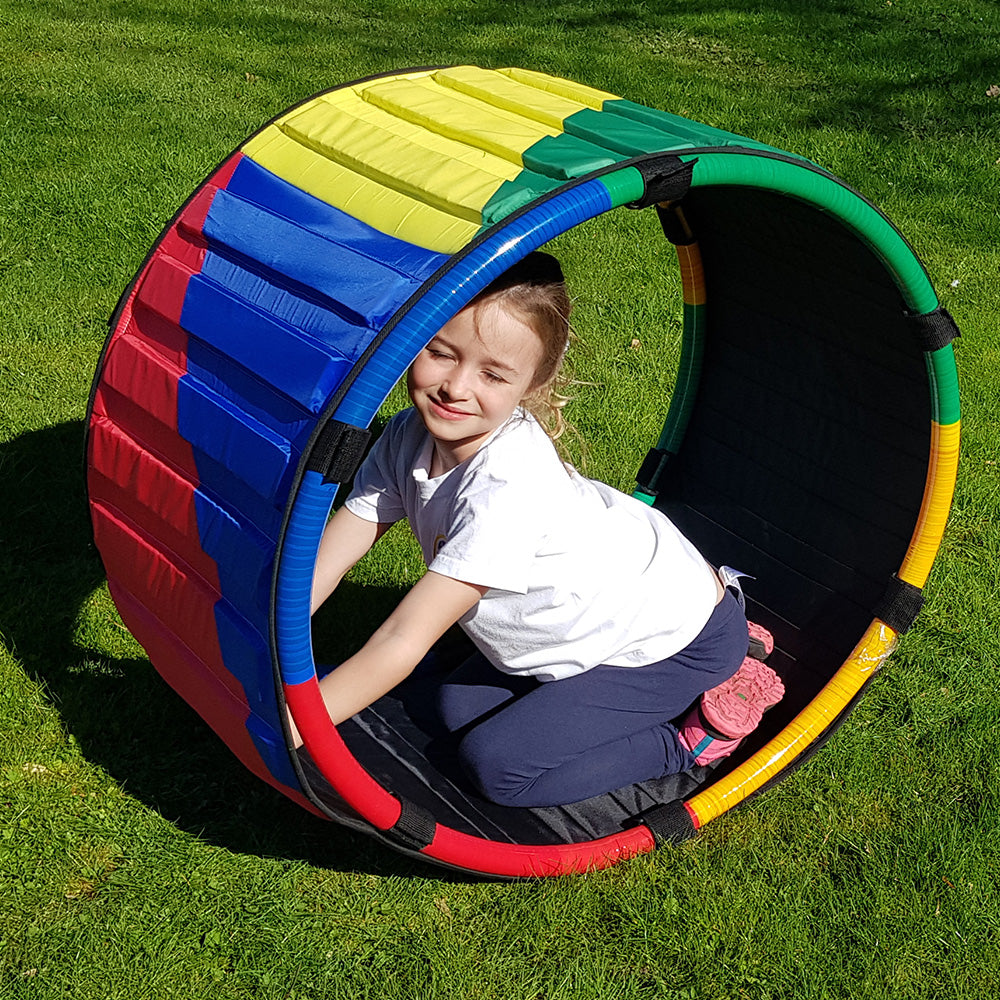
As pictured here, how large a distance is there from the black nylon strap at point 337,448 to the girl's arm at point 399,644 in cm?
43

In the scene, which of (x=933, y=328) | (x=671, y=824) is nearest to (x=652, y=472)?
(x=933, y=328)

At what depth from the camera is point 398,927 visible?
9.05ft

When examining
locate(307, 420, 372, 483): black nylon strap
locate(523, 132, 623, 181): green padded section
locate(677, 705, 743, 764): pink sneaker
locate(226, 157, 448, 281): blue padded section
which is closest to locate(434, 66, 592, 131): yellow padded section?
locate(523, 132, 623, 181): green padded section

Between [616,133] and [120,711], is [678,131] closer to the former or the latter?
[616,133]

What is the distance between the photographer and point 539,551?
2771 millimetres

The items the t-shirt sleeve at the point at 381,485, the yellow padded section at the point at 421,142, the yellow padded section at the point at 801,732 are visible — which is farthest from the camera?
the yellow padded section at the point at 801,732

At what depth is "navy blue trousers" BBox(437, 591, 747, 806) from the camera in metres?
2.99

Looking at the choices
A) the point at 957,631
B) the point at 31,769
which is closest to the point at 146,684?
the point at 31,769

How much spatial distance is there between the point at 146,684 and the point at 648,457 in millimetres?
1795

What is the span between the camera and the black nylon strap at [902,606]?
10.6ft

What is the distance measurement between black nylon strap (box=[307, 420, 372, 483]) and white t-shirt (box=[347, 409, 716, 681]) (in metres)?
0.42

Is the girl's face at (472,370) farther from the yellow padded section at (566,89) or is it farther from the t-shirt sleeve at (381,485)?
the yellow padded section at (566,89)

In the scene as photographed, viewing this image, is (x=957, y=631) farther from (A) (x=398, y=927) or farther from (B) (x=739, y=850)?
(A) (x=398, y=927)

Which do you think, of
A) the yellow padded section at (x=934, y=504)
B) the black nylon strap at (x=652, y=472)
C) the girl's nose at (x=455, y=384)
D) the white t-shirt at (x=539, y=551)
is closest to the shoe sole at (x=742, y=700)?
the white t-shirt at (x=539, y=551)
